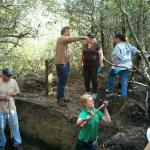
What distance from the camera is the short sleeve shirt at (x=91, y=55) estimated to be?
→ 10719 millimetres

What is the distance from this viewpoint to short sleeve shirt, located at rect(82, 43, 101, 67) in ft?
35.2

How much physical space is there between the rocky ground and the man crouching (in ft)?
4.05

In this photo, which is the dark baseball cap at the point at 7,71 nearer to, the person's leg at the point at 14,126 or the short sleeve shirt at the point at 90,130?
the person's leg at the point at 14,126

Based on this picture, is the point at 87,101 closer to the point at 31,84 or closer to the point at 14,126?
the point at 14,126

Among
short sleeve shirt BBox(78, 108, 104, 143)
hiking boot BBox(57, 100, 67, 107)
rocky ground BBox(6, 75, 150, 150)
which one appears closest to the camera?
short sleeve shirt BBox(78, 108, 104, 143)

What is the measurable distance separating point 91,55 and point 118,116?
160 cm

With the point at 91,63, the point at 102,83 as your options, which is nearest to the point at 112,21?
the point at 102,83

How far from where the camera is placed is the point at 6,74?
389 inches

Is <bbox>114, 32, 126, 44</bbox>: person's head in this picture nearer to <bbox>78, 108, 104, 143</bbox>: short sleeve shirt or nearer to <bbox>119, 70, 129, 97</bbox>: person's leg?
<bbox>119, 70, 129, 97</bbox>: person's leg

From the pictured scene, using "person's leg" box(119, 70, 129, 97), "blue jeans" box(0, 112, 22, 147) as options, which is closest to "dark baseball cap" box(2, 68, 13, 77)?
"blue jeans" box(0, 112, 22, 147)

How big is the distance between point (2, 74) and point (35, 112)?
219 cm

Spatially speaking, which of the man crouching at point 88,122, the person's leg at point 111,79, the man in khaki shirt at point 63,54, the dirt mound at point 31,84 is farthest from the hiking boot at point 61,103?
the man crouching at point 88,122

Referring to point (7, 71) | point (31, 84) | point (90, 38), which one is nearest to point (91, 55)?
point (90, 38)

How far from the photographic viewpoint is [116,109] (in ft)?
36.8
